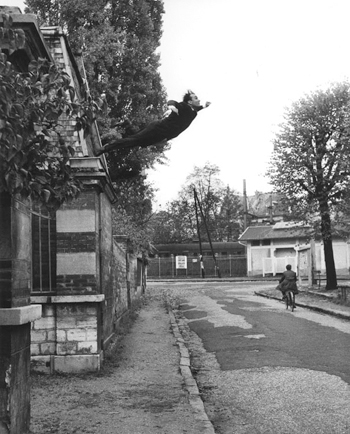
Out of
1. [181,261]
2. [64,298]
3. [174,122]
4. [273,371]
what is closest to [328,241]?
[273,371]

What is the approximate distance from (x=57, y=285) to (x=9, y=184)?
5271 mm

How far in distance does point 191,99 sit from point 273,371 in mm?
4416

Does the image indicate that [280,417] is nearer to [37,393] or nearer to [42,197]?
[37,393]

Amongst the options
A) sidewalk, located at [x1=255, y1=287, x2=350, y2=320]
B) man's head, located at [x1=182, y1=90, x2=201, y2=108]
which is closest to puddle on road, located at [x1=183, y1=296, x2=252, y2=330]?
sidewalk, located at [x1=255, y1=287, x2=350, y2=320]

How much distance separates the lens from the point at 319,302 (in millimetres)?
21125

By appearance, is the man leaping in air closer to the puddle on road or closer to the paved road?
the paved road

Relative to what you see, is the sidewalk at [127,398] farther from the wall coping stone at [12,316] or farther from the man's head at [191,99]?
the man's head at [191,99]

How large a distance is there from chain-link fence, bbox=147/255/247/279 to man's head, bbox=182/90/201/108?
154 feet

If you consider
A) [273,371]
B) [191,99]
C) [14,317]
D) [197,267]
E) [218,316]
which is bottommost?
[273,371]

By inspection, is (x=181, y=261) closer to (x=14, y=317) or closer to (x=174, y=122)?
(x=174, y=122)

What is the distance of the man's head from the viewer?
22.0 feet

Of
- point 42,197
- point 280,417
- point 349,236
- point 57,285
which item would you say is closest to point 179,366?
point 57,285

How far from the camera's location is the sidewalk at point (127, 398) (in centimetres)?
588

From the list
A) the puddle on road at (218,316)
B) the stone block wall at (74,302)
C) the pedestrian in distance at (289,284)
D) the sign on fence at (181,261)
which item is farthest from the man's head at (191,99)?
the sign on fence at (181,261)
